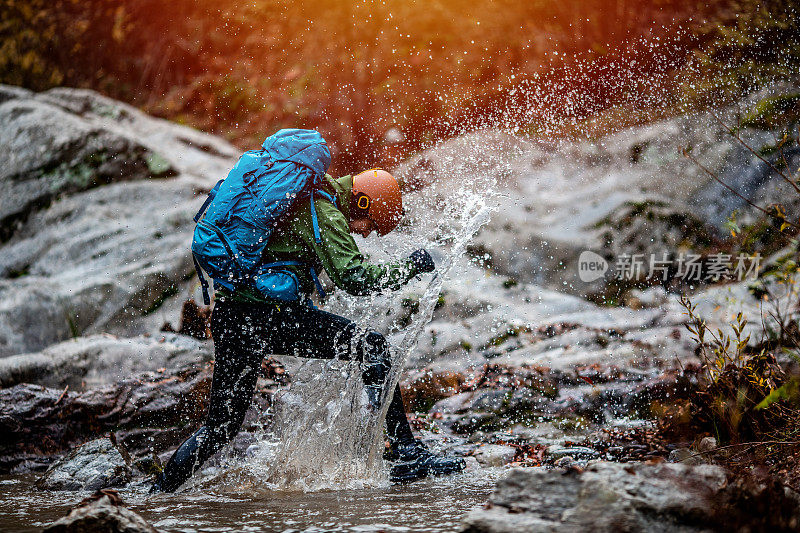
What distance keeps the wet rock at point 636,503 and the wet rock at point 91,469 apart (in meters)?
3.13

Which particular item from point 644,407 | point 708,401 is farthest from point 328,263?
point 644,407

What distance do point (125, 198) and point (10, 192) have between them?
2065 mm

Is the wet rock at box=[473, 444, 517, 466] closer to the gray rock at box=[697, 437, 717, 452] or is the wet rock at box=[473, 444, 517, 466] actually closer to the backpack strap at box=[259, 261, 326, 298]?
the gray rock at box=[697, 437, 717, 452]

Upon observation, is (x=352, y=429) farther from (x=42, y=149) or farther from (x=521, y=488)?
(x=42, y=149)

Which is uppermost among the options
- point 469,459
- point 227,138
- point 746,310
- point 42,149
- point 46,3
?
point 46,3

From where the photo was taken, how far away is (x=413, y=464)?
4.09 m

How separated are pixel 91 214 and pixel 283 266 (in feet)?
24.3

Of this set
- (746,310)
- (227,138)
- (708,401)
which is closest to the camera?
(708,401)

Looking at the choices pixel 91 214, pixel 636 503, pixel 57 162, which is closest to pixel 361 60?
pixel 57 162

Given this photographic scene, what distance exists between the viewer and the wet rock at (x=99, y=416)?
5.24m

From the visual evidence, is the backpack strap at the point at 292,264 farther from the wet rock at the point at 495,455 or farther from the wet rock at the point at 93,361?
the wet rock at the point at 93,361

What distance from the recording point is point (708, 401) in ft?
14.6

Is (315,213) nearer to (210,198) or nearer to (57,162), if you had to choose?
(210,198)

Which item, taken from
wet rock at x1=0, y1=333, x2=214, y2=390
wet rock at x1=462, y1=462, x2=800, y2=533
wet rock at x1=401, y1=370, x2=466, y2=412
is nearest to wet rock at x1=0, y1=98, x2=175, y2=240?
wet rock at x1=0, y1=333, x2=214, y2=390
